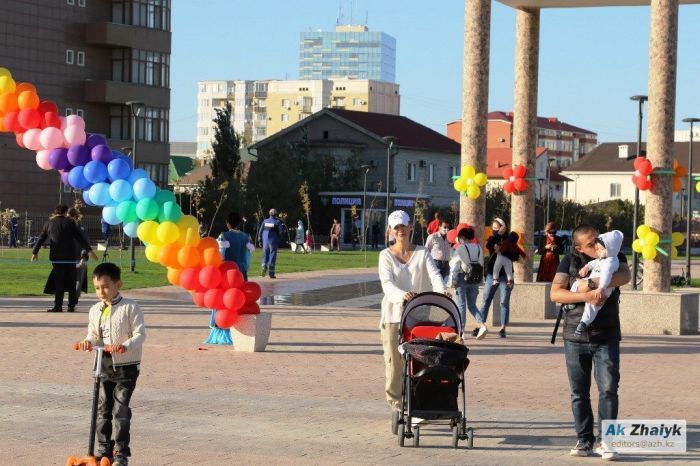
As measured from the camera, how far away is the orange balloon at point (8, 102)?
54.1 feet

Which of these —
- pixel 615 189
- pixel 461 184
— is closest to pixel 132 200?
pixel 461 184

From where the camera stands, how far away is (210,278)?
646 inches

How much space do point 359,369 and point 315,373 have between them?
2.22ft

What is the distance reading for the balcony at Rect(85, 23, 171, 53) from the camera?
7288 centimetres

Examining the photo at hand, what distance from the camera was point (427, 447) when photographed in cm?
1015

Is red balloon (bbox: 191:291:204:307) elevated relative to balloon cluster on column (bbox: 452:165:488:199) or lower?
lower

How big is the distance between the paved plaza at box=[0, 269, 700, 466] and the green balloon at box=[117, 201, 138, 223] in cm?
166

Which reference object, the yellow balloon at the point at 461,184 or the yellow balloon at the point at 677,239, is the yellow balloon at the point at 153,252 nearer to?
the yellow balloon at the point at 461,184

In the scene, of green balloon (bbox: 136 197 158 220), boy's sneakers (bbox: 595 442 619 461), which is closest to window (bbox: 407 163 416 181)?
green balloon (bbox: 136 197 158 220)

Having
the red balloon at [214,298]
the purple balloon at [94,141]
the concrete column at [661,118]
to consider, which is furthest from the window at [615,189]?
the red balloon at [214,298]

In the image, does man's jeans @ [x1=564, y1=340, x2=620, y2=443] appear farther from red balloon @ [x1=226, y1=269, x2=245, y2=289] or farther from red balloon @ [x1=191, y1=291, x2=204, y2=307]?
red balloon @ [x1=191, y1=291, x2=204, y2=307]

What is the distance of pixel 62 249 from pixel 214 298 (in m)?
6.36

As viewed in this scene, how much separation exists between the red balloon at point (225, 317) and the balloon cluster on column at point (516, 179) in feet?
27.5

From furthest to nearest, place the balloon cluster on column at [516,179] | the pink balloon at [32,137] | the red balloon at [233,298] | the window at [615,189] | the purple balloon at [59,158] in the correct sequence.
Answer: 1. the window at [615,189]
2. the balloon cluster on column at [516,179]
3. the purple balloon at [59,158]
4. the pink balloon at [32,137]
5. the red balloon at [233,298]
